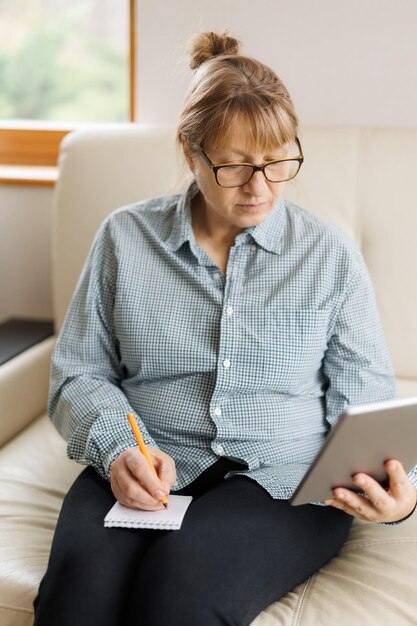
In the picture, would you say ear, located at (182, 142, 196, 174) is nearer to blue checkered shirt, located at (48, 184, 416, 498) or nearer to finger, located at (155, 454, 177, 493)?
blue checkered shirt, located at (48, 184, 416, 498)

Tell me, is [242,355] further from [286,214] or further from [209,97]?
[209,97]

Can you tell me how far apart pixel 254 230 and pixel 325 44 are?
74 centimetres

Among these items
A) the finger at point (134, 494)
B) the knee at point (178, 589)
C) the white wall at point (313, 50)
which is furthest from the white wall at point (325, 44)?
the knee at point (178, 589)

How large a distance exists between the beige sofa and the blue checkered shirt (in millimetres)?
158

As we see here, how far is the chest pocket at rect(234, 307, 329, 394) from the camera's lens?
1.29 meters

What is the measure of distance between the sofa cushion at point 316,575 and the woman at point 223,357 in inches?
1.5

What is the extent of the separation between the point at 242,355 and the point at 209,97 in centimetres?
42

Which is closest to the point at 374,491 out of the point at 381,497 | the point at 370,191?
the point at 381,497

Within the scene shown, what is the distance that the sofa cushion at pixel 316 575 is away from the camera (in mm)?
1084

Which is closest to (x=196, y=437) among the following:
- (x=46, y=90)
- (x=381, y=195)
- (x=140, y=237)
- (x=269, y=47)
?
(x=140, y=237)

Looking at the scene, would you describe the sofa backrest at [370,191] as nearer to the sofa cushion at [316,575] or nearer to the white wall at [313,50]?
the white wall at [313,50]

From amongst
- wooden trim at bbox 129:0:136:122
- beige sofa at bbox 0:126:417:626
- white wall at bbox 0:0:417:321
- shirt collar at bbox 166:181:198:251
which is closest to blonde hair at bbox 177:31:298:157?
shirt collar at bbox 166:181:198:251

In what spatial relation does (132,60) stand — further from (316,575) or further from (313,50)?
(316,575)

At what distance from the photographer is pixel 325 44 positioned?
1837 mm
